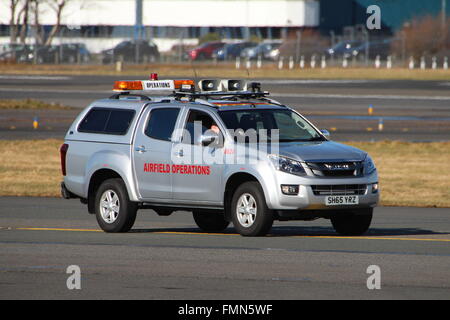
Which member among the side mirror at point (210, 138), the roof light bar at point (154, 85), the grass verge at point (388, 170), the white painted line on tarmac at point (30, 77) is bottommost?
the grass verge at point (388, 170)

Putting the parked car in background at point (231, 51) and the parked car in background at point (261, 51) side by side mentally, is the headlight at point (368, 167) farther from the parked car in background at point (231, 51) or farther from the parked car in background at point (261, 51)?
the parked car in background at point (231, 51)

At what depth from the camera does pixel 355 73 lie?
69188mm

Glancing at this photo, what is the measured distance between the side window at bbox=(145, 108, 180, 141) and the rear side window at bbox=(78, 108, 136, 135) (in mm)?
364

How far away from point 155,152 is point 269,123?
5.33ft

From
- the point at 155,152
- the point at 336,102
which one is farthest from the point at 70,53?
the point at 155,152

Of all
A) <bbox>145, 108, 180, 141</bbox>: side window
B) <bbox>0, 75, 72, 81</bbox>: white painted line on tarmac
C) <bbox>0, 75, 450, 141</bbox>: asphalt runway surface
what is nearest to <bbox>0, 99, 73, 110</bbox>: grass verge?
<bbox>0, 75, 450, 141</bbox>: asphalt runway surface

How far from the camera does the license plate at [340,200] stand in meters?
13.4

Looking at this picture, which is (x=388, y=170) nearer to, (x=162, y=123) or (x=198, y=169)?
(x=162, y=123)

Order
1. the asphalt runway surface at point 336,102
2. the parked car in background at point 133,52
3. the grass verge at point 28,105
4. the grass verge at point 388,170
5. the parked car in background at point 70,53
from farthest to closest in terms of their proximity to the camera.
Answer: the parked car in background at point 133,52 < the parked car in background at point 70,53 < the grass verge at point 28,105 < the asphalt runway surface at point 336,102 < the grass verge at point 388,170

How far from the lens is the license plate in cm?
1338

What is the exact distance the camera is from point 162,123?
14.6 meters

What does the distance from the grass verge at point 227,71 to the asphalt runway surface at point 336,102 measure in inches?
139

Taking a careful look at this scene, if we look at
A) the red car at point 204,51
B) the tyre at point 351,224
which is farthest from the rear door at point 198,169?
the red car at point 204,51
